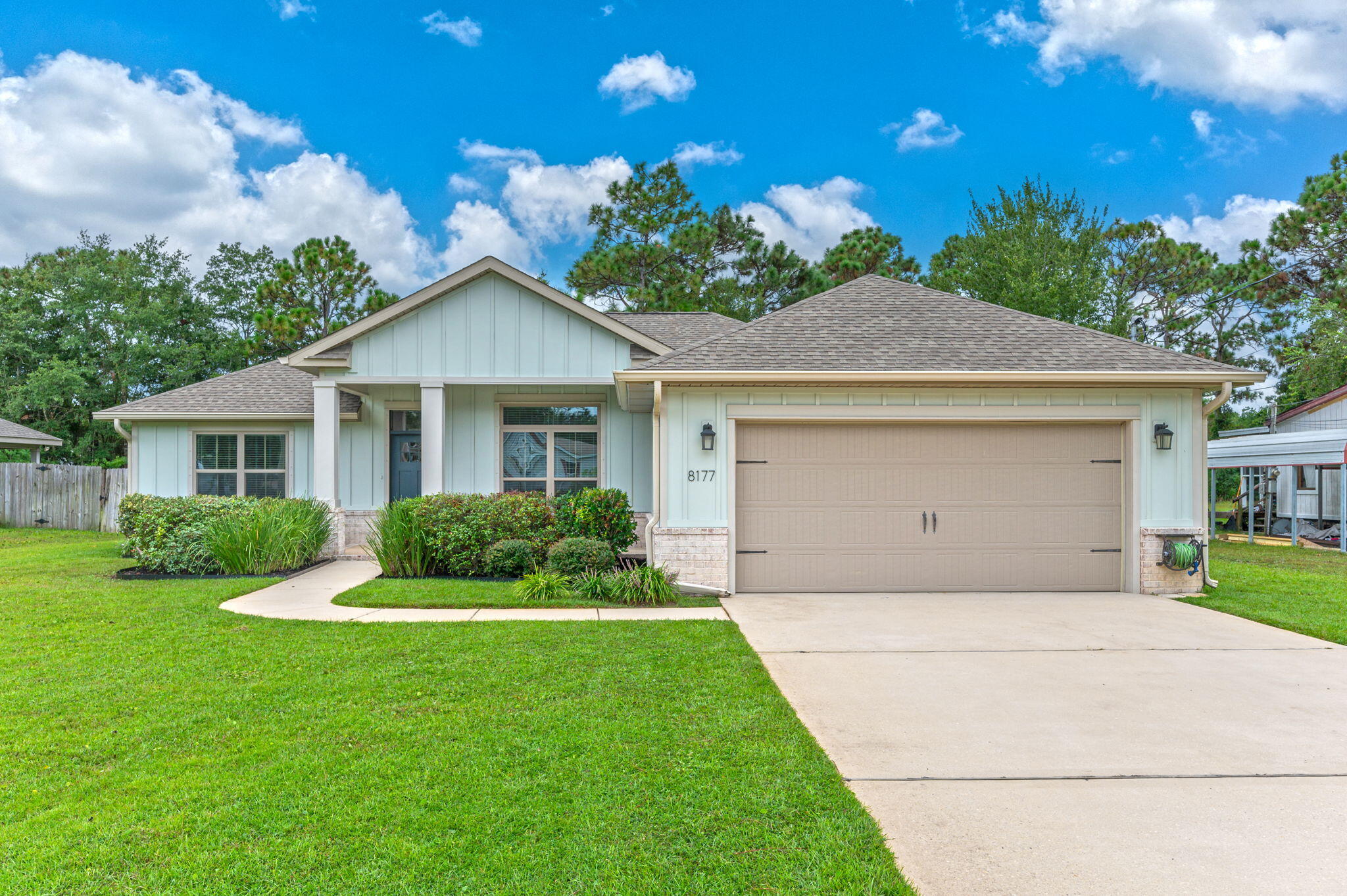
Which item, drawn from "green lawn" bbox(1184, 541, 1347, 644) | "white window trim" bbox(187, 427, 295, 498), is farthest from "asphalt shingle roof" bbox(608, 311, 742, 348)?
"green lawn" bbox(1184, 541, 1347, 644)

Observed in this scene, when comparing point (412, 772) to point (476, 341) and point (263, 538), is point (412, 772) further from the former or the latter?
point (476, 341)

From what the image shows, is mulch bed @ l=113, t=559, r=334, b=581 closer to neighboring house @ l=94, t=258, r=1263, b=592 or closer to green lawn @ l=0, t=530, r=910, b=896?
green lawn @ l=0, t=530, r=910, b=896

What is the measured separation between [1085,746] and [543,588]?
18.6 feet

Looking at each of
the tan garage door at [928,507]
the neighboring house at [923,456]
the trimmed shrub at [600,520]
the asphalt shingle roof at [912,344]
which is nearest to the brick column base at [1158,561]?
the neighboring house at [923,456]

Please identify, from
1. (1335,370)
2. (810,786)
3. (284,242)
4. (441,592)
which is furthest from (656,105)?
(810,786)

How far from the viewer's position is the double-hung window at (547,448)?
1242 cm

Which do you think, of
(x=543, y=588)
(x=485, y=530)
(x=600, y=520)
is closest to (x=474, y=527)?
(x=485, y=530)

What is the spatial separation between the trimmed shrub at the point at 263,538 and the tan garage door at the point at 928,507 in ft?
20.8

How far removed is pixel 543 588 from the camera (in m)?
8.22

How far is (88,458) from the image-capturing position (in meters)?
25.9

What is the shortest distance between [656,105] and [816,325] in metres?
17.5

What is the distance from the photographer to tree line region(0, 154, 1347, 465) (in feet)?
83.7

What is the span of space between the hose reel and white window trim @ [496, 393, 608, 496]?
313 inches

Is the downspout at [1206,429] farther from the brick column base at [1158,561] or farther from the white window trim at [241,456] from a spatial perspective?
the white window trim at [241,456]
